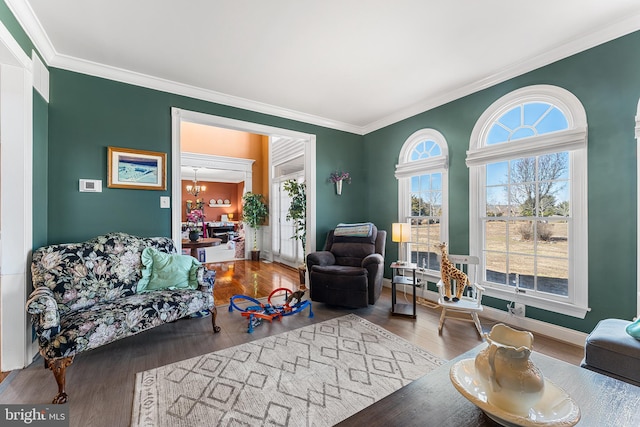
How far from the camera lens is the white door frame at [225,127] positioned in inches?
127

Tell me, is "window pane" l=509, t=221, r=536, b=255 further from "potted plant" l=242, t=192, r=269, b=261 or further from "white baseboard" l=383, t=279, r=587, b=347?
"potted plant" l=242, t=192, r=269, b=261

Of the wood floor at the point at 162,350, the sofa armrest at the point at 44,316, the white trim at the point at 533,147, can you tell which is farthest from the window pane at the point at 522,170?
the sofa armrest at the point at 44,316

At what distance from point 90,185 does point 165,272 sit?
1284mm

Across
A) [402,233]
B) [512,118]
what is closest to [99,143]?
[402,233]

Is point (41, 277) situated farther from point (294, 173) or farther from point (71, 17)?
point (294, 173)

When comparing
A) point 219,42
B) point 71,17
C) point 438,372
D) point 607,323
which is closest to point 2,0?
point 71,17

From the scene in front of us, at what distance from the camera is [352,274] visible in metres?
3.18

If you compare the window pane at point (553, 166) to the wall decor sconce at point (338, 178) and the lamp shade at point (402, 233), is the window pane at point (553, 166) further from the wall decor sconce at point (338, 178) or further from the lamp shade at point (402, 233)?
the wall decor sconce at point (338, 178)

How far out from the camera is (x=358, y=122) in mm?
4625

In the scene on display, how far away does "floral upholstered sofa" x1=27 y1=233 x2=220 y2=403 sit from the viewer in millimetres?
1735

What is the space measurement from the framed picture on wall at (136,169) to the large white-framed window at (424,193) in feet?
10.9

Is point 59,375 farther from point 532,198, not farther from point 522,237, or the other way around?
point 532,198

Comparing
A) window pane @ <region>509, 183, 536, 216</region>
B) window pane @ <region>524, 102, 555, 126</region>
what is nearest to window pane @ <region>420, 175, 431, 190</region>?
window pane @ <region>509, 183, 536, 216</region>

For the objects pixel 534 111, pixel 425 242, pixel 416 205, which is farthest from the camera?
pixel 416 205
